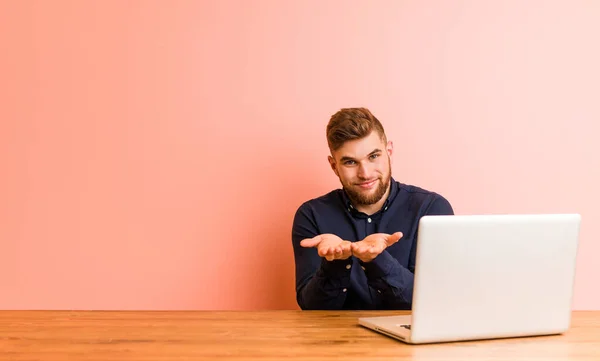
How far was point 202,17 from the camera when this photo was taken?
2984 mm

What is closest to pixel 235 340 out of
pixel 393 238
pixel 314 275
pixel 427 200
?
pixel 393 238

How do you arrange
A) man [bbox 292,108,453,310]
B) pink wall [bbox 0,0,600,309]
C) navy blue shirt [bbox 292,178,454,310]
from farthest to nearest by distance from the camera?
pink wall [bbox 0,0,600,309], man [bbox 292,108,453,310], navy blue shirt [bbox 292,178,454,310]

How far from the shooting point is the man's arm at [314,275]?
224 cm

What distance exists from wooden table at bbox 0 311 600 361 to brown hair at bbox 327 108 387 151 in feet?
2.50

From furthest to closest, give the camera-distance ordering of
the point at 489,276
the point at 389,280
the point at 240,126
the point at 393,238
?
the point at 240,126 < the point at 389,280 < the point at 393,238 < the point at 489,276

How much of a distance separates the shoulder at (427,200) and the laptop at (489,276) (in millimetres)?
940

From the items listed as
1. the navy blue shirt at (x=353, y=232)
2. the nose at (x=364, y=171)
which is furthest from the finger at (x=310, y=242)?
the nose at (x=364, y=171)

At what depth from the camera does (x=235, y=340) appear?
1.73 meters

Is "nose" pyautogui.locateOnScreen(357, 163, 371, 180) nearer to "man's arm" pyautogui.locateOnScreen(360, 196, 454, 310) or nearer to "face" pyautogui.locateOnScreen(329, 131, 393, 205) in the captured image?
"face" pyautogui.locateOnScreen(329, 131, 393, 205)

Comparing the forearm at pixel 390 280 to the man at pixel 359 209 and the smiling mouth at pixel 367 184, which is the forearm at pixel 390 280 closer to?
the man at pixel 359 209

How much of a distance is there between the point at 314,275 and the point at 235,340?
751mm

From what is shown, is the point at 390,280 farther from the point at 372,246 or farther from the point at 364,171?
the point at 364,171

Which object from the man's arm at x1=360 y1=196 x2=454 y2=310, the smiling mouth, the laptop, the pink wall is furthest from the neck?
the laptop

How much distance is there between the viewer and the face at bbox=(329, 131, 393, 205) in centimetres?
264
